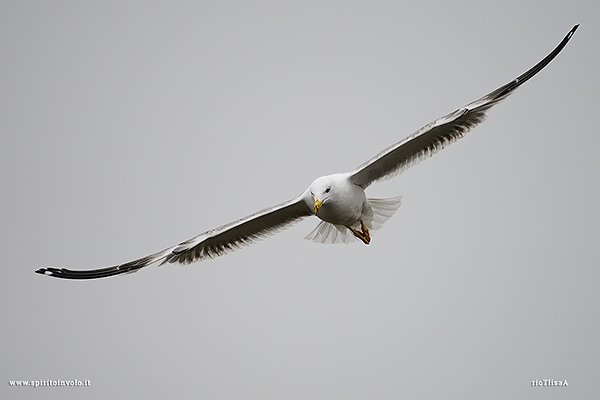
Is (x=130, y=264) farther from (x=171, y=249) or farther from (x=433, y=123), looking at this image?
(x=433, y=123)

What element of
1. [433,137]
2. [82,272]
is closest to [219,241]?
[82,272]

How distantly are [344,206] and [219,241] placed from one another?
4.71 ft

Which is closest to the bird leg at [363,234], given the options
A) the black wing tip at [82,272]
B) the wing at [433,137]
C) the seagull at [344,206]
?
the seagull at [344,206]

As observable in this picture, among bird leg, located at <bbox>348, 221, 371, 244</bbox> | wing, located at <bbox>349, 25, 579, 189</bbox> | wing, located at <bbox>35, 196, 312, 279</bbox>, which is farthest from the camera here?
bird leg, located at <bbox>348, 221, 371, 244</bbox>

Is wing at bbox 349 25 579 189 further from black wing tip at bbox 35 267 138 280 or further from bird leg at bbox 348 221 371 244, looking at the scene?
black wing tip at bbox 35 267 138 280

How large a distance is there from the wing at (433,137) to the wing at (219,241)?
691mm

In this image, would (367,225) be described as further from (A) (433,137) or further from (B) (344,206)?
(A) (433,137)

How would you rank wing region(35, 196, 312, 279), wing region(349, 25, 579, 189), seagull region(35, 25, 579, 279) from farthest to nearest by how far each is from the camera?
1. wing region(35, 196, 312, 279)
2. seagull region(35, 25, 579, 279)
3. wing region(349, 25, 579, 189)

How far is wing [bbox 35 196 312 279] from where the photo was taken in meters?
5.14

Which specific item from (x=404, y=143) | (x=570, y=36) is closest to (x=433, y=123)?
(x=404, y=143)

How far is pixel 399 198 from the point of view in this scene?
18.4ft

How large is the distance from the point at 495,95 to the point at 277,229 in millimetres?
2329

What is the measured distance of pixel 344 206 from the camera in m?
5.04

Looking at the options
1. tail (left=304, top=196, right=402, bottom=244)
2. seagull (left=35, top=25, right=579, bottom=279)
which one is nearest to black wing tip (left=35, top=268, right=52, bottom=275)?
seagull (left=35, top=25, right=579, bottom=279)
